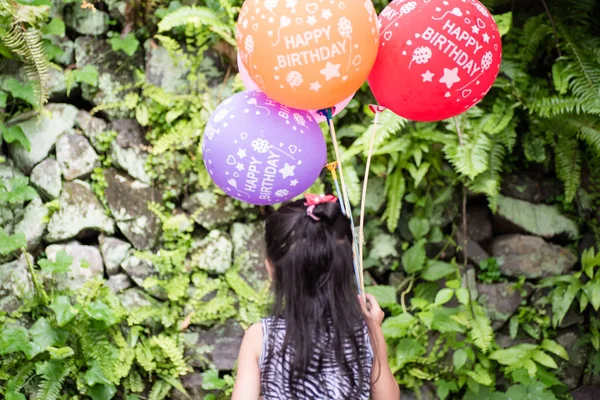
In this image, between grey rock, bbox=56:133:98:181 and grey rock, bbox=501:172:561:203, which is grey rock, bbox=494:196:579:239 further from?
grey rock, bbox=56:133:98:181

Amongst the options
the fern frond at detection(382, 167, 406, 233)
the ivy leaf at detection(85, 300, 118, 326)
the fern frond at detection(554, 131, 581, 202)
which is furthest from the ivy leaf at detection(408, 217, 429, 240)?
the ivy leaf at detection(85, 300, 118, 326)

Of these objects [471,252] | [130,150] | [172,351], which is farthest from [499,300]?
[130,150]

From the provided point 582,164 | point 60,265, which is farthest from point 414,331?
point 60,265

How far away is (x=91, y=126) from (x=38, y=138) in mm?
321

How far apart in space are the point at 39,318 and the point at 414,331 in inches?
84.9

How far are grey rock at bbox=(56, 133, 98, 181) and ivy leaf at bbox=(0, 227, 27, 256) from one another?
1.71 ft

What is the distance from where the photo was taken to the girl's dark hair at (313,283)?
5.97ft

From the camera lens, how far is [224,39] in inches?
147

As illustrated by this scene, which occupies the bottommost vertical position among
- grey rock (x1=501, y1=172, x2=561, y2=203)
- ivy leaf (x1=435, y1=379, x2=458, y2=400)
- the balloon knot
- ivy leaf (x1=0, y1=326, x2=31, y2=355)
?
ivy leaf (x1=435, y1=379, x2=458, y2=400)

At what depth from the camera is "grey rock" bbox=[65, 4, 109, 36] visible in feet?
12.6

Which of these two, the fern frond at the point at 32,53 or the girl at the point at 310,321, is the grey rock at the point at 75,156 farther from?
the girl at the point at 310,321

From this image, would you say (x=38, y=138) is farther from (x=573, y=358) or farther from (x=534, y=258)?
(x=573, y=358)

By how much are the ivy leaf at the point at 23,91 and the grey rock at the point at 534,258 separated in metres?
A: 3.09

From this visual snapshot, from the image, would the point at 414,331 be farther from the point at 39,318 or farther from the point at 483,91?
the point at 39,318
